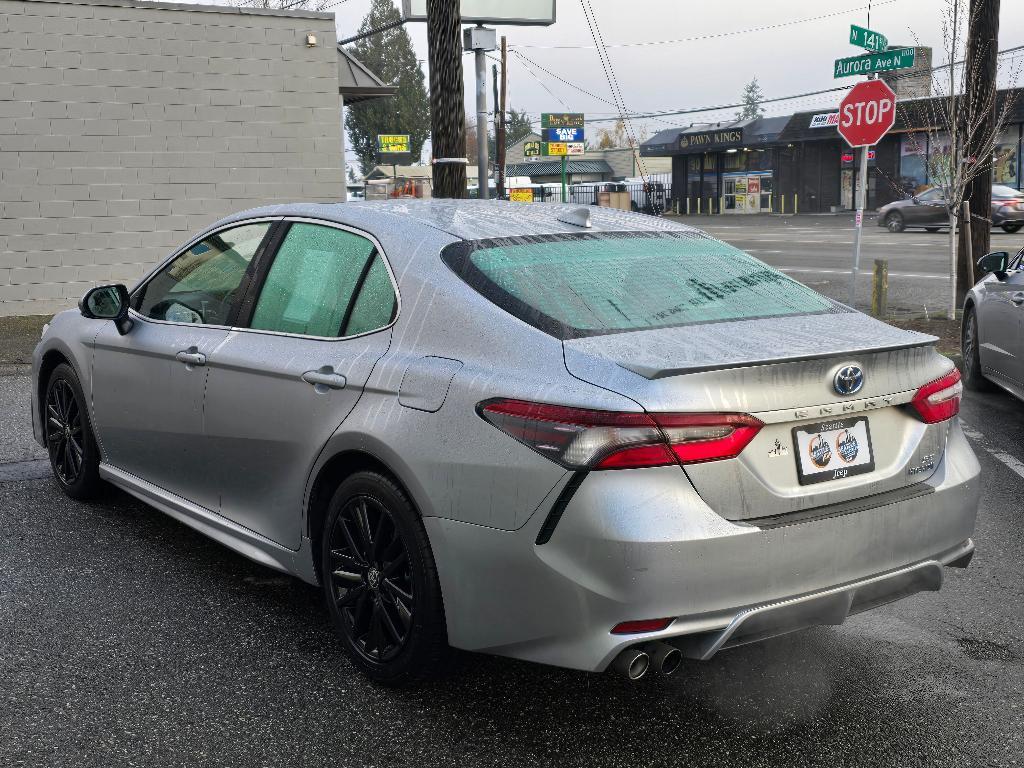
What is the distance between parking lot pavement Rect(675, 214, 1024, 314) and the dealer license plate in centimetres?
1190

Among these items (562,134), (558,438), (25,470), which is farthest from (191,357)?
(562,134)

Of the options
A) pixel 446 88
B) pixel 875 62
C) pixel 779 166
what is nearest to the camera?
pixel 446 88

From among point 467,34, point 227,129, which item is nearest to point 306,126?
point 227,129

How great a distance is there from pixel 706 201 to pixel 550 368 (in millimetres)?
61808

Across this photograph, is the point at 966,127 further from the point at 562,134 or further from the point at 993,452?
the point at 562,134

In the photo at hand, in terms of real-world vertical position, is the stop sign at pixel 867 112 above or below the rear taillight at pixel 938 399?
above

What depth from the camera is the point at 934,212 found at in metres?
34.5

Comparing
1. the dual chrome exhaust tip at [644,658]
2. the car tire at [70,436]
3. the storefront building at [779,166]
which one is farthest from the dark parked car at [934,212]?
the dual chrome exhaust tip at [644,658]

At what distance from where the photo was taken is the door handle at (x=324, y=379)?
3.75 meters

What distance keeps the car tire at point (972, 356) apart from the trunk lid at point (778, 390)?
5.89 meters

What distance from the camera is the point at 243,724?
347 cm

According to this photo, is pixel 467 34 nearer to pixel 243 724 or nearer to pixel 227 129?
pixel 227 129

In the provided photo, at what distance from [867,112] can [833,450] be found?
10609mm

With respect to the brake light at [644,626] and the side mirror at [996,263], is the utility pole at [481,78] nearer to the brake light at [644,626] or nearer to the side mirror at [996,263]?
the side mirror at [996,263]
